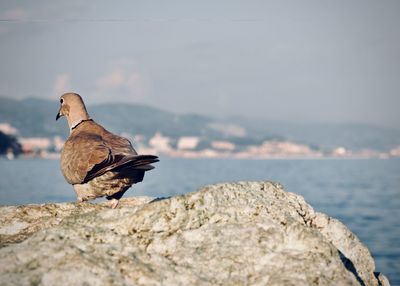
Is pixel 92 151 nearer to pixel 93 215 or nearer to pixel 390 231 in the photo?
pixel 93 215

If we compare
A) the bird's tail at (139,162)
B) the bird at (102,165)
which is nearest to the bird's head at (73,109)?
the bird at (102,165)

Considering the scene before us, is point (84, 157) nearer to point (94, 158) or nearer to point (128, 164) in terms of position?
point (94, 158)

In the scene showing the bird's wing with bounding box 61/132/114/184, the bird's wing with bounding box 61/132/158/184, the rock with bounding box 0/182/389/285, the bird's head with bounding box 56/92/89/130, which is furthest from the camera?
the bird's head with bounding box 56/92/89/130

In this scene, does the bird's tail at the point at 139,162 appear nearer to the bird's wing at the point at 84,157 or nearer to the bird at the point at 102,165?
the bird at the point at 102,165

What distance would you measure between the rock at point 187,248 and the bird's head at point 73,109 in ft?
16.5

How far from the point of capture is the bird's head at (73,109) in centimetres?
1085

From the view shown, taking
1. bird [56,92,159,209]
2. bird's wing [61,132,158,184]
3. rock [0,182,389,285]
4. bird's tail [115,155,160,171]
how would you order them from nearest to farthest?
1. rock [0,182,389,285]
2. bird's tail [115,155,160,171]
3. bird's wing [61,132,158,184]
4. bird [56,92,159,209]

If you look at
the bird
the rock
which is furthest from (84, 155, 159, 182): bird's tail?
the rock

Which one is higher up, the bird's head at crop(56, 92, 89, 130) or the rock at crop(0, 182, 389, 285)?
the bird's head at crop(56, 92, 89, 130)

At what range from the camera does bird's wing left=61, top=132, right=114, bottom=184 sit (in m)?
8.65

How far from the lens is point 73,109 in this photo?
10930 millimetres

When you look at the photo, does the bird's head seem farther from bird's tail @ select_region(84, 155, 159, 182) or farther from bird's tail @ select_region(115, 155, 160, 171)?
bird's tail @ select_region(115, 155, 160, 171)

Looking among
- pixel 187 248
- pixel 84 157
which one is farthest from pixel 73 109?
pixel 187 248

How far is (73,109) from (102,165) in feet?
8.81
